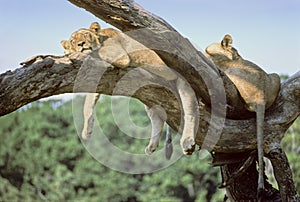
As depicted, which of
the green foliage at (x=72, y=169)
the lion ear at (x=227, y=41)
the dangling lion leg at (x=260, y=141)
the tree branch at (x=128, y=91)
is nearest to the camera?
the tree branch at (x=128, y=91)

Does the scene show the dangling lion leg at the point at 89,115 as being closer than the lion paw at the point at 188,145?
No

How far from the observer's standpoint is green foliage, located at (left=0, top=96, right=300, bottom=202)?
15125mm

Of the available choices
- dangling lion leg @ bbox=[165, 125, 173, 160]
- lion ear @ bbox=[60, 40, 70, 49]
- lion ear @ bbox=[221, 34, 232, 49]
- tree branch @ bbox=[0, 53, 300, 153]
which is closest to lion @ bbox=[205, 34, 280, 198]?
lion ear @ bbox=[221, 34, 232, 49]

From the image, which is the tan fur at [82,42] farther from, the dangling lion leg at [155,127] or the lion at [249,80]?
the lion at [249,80]

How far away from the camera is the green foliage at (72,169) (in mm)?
15125

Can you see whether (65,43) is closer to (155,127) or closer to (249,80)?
(155,127)

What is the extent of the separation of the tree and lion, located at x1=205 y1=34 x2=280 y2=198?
8 cm

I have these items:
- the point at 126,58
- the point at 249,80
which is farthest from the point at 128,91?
the point at 249,80

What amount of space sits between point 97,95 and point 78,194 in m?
12.5

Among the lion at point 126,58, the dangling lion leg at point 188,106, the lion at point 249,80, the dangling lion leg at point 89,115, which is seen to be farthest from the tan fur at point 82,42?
the lion at point 249,80

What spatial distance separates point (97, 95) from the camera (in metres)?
3.62

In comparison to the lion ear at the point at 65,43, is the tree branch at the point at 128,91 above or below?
below

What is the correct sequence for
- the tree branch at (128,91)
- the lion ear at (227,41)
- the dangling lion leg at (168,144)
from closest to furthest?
the tree branch at (128,91) < the lion ear at (227,41) < the dangling lion leg at (168,144)

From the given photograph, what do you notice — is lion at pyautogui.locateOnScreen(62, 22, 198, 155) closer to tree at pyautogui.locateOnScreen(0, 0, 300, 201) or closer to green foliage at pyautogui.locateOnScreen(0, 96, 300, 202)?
tree at pyautogui.locateOnScreen(0, 0, 300, 201)
